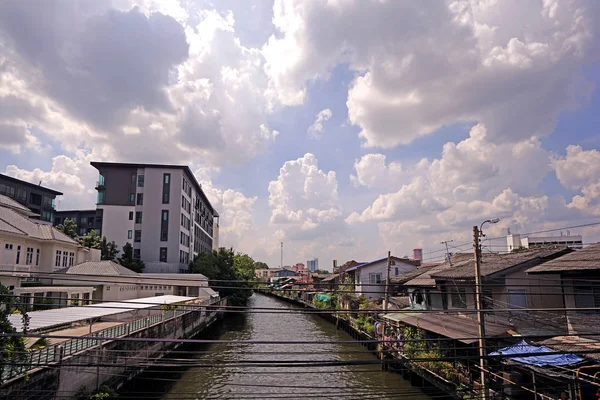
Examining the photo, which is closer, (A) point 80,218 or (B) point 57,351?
(B) point 57,351

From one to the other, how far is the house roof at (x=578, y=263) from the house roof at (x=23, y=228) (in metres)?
33.6

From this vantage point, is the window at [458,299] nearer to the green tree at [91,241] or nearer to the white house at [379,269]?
the white house at [379,269]

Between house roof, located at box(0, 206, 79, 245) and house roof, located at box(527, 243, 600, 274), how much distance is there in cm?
3361

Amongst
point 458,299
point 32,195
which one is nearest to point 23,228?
point 458,299

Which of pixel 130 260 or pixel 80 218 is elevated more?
pixel 80 218

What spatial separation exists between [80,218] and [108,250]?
3957 cm

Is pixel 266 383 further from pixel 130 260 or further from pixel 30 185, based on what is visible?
pixel 30 185

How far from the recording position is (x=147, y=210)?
57406 millimetres

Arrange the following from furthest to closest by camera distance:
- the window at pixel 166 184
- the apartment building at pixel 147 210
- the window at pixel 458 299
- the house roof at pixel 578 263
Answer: the window at pixel 166 184 < the apartment building at pixel 147 210 < the window at pixel 458 299 < the house roof at pixel 578 263

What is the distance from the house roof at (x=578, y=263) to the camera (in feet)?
51.8

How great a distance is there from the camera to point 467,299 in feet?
77.6

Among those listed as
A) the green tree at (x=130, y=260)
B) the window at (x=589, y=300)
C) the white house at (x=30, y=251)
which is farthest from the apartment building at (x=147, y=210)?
the window at (x=589, y=300)

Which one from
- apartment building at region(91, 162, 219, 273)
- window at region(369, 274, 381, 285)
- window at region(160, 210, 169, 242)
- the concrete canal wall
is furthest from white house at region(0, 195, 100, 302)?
window at region(369, 274, 381, 285)

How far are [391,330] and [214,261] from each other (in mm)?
38973
